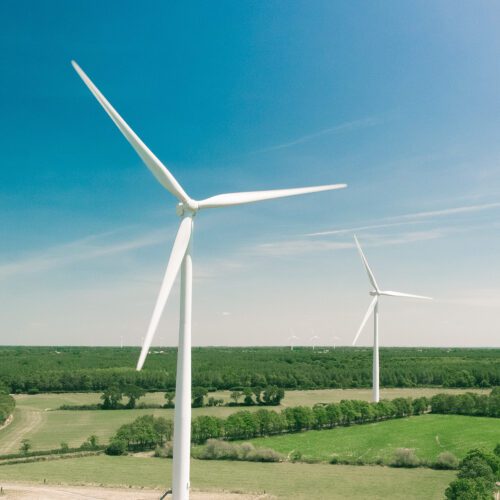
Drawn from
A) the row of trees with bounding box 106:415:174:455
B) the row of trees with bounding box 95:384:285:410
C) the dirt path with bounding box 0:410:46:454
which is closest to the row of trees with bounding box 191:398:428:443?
the row of trees with bounding box 106:415:174:455

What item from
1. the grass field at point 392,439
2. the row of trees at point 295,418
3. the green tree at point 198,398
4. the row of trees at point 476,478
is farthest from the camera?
the green tree at point 198,398

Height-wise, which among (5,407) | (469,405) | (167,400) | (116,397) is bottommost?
(167,400)

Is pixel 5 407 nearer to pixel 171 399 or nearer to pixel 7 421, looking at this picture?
pixel 7 421

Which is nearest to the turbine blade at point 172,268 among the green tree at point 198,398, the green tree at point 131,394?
the green tree at point 131,394

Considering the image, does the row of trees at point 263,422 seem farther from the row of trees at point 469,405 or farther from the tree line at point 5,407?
the tree line at point 5,407

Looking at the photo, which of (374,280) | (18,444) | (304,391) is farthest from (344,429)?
(304,391)

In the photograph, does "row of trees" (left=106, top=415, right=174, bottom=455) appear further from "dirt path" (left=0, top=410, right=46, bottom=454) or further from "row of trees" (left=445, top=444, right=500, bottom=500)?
"row of trees" (left=445, top=444, right=500, bottom=500)

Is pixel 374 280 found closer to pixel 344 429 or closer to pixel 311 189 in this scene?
pixel 344 429

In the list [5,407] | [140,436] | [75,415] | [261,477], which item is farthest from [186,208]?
[75,415]
